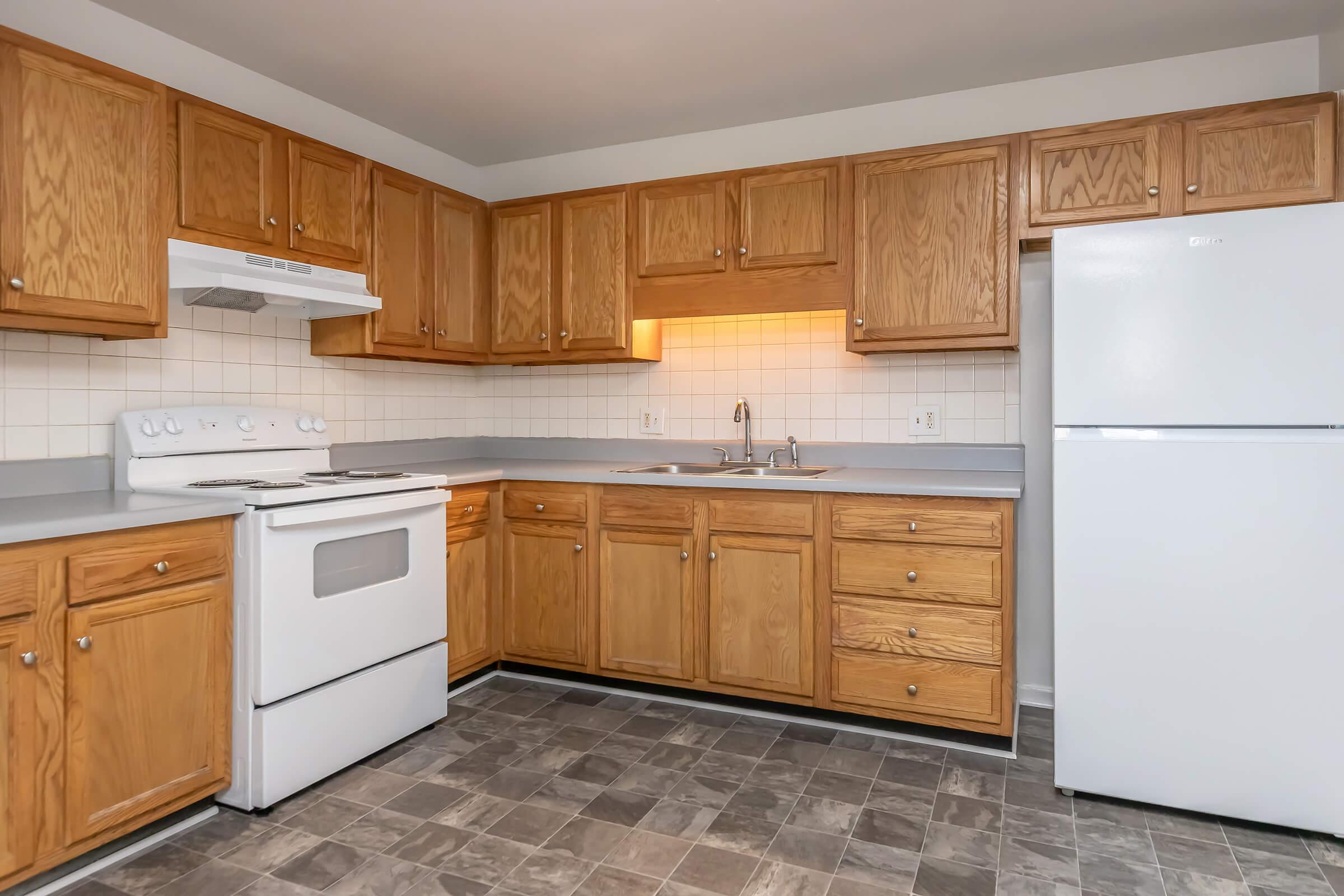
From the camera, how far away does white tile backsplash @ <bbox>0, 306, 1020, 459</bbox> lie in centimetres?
235

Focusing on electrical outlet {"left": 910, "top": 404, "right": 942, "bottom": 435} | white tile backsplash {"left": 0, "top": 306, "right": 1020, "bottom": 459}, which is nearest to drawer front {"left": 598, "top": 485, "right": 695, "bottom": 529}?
white tile backsplash {"left": 0, "top": 306, "right": 1020, "bottom": 459}

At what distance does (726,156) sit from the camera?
136 inches

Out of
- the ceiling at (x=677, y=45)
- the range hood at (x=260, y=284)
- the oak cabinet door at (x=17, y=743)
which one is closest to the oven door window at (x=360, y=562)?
the oak cabinet door at (x=17, y=743)

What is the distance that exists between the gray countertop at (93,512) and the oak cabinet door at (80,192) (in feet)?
1.61

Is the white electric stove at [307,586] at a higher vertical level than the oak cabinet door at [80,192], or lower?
lower

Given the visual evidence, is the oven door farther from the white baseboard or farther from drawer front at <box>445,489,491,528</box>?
the white baseboard

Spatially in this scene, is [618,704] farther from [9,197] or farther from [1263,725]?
[9,197]

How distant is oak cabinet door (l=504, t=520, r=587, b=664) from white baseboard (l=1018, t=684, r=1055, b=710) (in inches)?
66.0

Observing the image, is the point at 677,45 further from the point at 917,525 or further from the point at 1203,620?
the point at 1203,620

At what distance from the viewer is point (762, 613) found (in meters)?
2.84

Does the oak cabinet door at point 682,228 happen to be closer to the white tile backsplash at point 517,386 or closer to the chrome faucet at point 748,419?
the white tile backsplash at point 517,386

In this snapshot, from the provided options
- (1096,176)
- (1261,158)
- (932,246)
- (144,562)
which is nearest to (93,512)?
(144,562)

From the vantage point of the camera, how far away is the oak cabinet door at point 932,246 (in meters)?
2.72

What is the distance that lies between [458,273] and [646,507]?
1.38 meters
